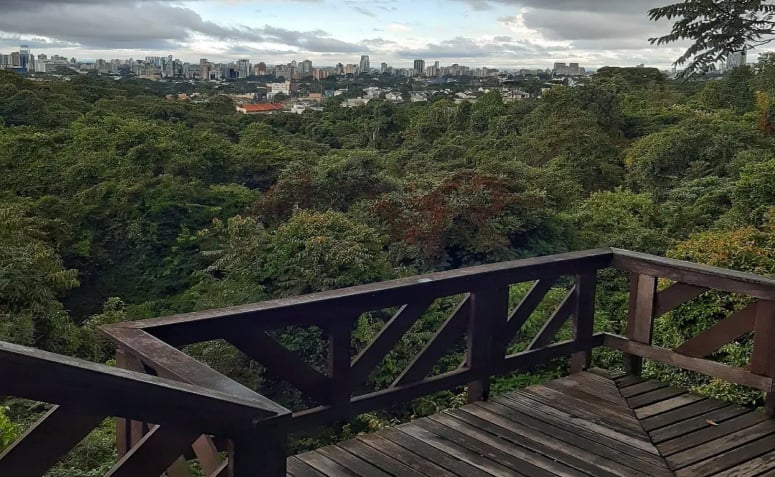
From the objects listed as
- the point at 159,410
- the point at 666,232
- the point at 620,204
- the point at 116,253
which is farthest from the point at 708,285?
the point at 116,253

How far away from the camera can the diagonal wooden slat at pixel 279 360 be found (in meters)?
2.55

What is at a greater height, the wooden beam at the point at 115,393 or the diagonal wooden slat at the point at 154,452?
the wooden beam at the point at 115,393

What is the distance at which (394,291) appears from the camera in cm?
301

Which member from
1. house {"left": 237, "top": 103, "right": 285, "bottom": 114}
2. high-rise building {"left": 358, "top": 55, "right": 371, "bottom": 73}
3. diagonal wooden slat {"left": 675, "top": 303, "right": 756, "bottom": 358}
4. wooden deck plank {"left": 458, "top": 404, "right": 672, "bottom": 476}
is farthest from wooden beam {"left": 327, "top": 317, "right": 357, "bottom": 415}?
high-rise building {"left": 358, "top": 55, "right": 371, "bottom": 73}

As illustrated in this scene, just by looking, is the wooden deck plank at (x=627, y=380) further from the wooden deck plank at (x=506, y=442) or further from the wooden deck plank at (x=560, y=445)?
the wooden deck plank at (x=506, y=442)

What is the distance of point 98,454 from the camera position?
655 cm

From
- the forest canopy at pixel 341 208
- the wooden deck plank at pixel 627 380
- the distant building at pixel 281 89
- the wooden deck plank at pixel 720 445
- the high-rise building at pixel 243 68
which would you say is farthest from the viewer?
the high-rise building at pixel 243 68

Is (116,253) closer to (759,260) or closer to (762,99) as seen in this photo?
(759,260)

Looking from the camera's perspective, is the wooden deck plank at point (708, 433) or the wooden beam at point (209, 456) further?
the wooden deck plank at point (708, 433)

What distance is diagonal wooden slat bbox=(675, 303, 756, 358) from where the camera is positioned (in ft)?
11.4

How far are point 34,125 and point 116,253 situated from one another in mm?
9606

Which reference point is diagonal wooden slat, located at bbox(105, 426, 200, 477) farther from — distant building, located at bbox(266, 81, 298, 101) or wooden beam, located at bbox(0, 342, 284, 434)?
distant building, located at bbox(266, 81, 298, 101)

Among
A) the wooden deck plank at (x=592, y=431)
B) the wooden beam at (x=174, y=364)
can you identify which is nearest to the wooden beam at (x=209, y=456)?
the wooden beam at (x=174, y=364)

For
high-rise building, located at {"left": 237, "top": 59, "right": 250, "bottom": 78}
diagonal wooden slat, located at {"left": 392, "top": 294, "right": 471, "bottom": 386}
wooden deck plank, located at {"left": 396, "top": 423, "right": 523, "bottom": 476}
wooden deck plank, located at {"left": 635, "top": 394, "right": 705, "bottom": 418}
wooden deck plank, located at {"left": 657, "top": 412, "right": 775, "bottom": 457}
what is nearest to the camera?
wooden deck plank, located at {"left": 396, "top": 423, "right": 523, "bottom": 476}
